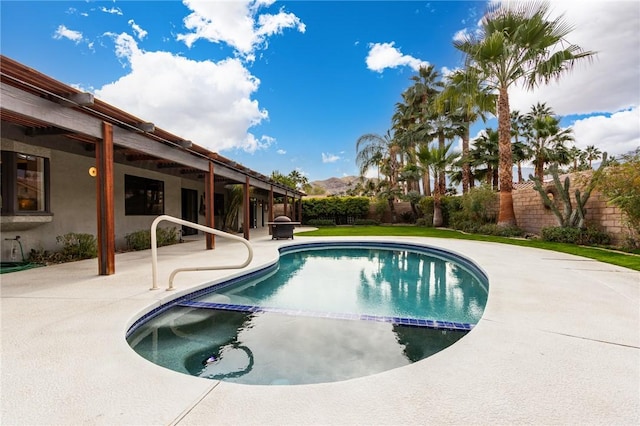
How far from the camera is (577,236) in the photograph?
33.1 ft

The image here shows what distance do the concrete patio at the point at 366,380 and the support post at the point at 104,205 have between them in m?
1.56

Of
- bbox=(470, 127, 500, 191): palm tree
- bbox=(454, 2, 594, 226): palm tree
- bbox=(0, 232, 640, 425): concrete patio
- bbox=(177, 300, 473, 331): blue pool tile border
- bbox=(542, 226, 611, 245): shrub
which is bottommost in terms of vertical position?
bbox=(177, 300, 473, 331): blue pool tile border

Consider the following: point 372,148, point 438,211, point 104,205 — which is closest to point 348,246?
point 104,205

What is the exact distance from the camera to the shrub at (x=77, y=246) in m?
7.04

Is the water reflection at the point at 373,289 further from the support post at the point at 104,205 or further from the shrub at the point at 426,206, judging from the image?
the shrub at the point at 426,206

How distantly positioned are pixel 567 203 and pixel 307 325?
11.4 m

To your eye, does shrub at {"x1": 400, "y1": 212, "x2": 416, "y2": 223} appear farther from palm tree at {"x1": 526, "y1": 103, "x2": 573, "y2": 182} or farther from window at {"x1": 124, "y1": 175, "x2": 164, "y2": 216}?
window at {"x1": 124, "y1": 175, "x2": 164, "y2": 216}

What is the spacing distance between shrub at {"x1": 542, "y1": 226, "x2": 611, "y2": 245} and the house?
11429 millimetres

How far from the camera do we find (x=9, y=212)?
19.5ft

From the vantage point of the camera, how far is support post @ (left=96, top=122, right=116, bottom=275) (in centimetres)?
532

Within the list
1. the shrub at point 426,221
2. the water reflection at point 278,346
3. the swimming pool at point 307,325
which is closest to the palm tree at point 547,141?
the shrub at point 426,221

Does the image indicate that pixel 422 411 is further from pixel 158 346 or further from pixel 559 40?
pixel 559 40

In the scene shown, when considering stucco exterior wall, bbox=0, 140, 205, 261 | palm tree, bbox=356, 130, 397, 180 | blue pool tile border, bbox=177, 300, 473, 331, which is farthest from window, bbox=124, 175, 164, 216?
palm tree, bbox=356, 130, 397, 180

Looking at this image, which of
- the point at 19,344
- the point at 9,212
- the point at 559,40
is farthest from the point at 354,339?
the point at 559,40
